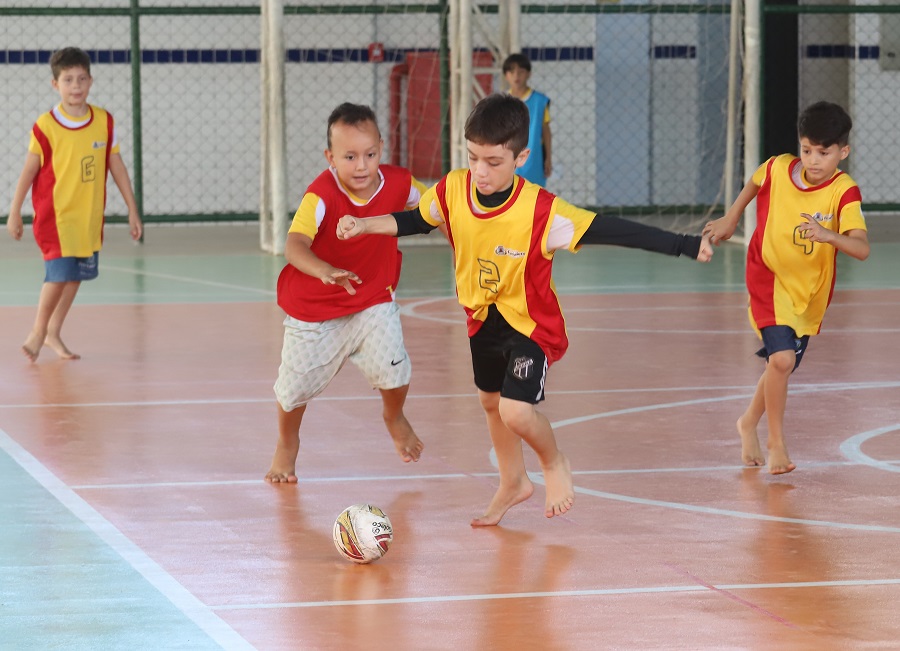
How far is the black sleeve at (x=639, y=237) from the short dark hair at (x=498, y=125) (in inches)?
12.3

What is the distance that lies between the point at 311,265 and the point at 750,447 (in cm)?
180

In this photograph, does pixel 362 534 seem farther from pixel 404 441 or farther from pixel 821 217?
pixel 821 217

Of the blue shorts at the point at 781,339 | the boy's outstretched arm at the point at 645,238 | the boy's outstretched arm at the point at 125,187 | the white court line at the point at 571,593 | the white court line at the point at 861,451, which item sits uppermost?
the boy's outstretched arm at the point at 125,187

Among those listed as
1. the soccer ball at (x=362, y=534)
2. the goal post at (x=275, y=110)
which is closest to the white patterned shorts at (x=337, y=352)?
the soccer ball at (x=362, y=534)

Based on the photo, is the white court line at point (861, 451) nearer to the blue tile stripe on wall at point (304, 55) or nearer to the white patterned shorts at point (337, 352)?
the white patterned shorts at point (337, 352)

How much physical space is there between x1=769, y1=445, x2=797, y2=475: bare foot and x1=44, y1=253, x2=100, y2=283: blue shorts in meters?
4.11

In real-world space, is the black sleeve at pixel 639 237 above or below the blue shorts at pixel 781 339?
above

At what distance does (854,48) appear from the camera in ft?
57.2

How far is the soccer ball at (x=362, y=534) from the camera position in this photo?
4434mm

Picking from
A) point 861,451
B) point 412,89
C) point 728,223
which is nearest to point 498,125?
point 728,223

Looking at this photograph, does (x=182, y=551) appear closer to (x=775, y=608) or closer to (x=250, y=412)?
(x=775, y=608)

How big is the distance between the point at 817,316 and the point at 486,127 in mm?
1728

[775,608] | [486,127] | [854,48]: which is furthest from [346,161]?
[854,48]

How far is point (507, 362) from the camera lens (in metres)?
4.83
